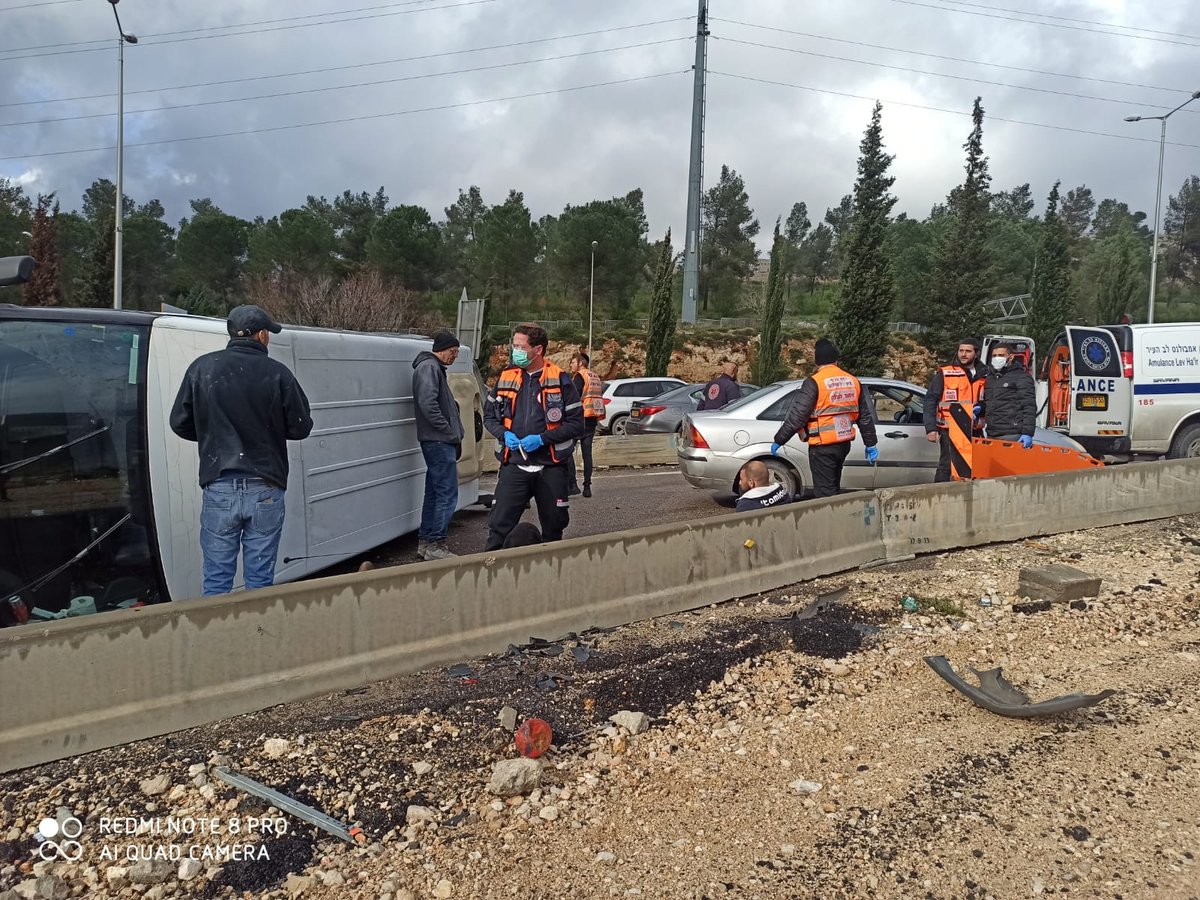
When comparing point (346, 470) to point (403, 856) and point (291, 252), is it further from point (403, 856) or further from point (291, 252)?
point (291, 252)

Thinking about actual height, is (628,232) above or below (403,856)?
above

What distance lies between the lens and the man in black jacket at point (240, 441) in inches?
162

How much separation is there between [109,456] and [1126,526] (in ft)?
26.5

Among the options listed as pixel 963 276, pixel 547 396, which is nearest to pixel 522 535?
pixel 547 396

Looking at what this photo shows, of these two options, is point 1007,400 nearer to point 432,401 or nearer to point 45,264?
point 432,401

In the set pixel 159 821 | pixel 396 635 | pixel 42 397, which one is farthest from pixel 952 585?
pixel 42 397

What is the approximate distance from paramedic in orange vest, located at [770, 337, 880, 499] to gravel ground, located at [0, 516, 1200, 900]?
7.77 feet

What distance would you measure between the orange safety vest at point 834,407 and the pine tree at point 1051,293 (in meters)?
46.3

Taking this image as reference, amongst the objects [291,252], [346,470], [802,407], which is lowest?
[346,470]

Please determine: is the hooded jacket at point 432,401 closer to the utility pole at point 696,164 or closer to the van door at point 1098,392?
the van door at point 1098,392

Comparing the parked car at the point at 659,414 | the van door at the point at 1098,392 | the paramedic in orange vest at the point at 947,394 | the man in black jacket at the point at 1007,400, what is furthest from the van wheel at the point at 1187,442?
the parked car at the point at 659,414

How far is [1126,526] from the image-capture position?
25.2 feet

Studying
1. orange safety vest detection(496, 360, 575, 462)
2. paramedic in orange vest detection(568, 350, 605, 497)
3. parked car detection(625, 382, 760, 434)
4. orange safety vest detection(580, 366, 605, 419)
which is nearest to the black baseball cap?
orange safety vest detection(496, 360, 575, 462)

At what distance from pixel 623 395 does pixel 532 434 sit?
49.4 ft
